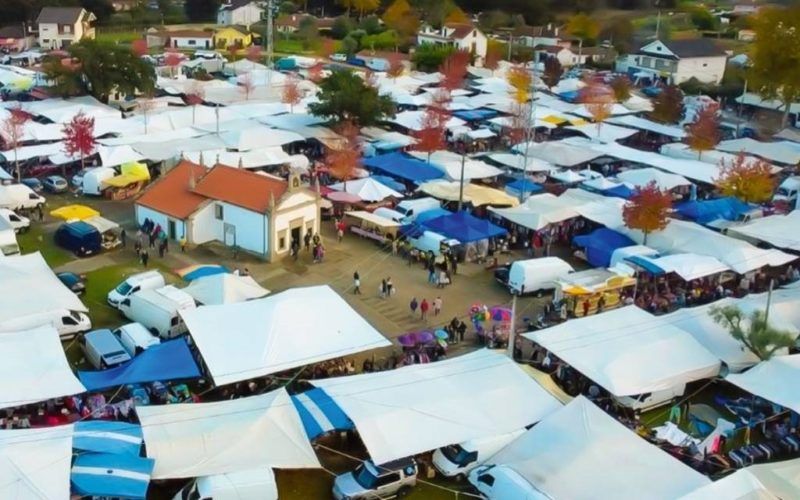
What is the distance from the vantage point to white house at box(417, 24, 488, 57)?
60562 millimetres

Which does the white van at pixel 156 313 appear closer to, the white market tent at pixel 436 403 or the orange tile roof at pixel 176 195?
the white market tent at pixel 436 403

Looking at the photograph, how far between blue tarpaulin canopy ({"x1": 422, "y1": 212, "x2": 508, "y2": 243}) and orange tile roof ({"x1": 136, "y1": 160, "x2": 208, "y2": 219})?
6.65 meters

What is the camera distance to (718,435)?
15.0 m

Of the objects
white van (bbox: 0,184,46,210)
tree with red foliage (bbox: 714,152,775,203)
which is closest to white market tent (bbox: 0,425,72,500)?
white van (bbox: 0,184,46,210)

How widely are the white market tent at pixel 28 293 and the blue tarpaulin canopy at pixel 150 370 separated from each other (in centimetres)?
230

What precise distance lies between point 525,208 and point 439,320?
6.75 meters

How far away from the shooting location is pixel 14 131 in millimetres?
29844

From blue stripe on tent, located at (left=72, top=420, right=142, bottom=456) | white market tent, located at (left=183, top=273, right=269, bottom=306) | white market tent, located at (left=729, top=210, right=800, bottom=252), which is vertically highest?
white market tent, located at (left=729, top=210, right=800, bottom=252)

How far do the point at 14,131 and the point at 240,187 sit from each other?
10.8 metres

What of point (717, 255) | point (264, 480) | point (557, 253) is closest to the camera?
point (264, 480)

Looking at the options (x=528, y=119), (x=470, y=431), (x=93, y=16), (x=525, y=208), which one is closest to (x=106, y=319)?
(x=470, y=431)

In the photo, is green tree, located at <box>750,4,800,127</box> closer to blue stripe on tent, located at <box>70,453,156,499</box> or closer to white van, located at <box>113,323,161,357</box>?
white van, located at <box>113,323,161,357</box>

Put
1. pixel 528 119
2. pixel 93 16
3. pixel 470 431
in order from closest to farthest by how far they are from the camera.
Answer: pixel 470 431 < pixel 528 119 < pixel 93 16

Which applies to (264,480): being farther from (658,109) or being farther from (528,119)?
(658,109)
